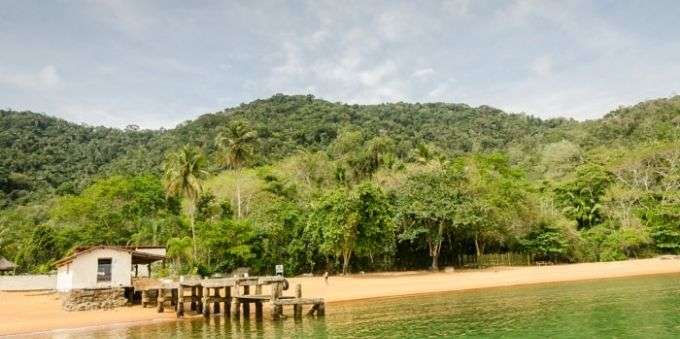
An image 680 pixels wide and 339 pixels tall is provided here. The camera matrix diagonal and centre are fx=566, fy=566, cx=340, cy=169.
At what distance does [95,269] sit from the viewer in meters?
34.3

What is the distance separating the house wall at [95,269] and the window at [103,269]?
18cm

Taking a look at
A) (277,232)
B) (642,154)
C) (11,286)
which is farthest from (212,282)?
(642,154)

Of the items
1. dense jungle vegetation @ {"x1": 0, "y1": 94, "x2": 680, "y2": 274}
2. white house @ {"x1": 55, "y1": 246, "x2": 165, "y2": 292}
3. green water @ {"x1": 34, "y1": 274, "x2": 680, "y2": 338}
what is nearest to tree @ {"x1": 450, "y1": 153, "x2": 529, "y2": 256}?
dense jungle vegetation @ {"x1": 0, "y1": 94, "x2": 680, "y2": 274}

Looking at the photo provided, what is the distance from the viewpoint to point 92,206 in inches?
2409

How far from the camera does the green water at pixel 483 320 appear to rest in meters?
21.5

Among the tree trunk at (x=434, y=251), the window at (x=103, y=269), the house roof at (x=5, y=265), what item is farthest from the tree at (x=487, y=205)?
the house roof at (x=5, y=265)

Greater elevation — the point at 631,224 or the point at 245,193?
the point at 245,193

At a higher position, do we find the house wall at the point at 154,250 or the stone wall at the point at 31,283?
the house wall at the point at 154,250

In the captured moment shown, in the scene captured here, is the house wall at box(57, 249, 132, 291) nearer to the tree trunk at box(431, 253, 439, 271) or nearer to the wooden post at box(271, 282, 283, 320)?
the wooden post at box(271, 282, 283, 320)

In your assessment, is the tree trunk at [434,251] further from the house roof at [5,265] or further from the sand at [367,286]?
the house roof at [5,265]

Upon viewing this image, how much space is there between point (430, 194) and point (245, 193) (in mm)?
24446

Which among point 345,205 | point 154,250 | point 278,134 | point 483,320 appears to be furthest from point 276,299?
point 278,134

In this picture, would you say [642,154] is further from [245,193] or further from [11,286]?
[11,286]

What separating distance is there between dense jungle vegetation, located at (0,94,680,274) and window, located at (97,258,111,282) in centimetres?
1268
